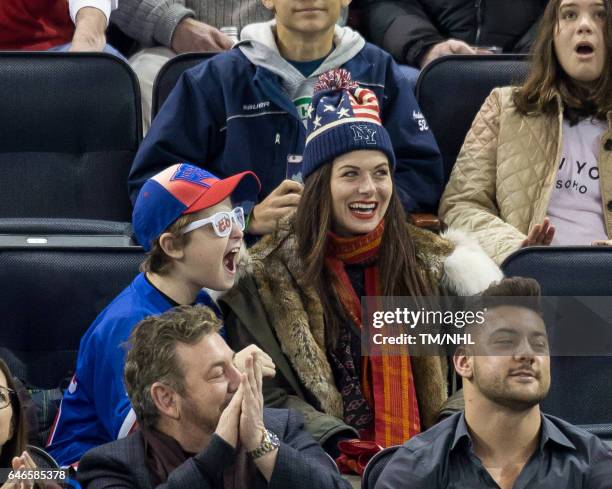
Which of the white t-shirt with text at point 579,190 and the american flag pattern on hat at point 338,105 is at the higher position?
the american flag pattern on hat at point 338,105

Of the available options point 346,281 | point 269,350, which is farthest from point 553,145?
point 269,350

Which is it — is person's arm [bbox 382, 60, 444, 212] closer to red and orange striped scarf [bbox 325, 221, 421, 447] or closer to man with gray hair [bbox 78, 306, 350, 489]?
red and orange striped scarf [bbox 325, 221, 421, 447]

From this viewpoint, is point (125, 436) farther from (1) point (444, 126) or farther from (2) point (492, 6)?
(2) point (492, 6)

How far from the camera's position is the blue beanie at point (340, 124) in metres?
3.99

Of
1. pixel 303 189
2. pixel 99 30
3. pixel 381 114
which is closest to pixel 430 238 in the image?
pixel 303 189

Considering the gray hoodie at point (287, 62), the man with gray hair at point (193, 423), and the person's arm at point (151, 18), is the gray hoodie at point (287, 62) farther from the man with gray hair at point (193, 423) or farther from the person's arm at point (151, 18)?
the man with gray hair at point (193, 423)

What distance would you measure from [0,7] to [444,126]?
1.59 m

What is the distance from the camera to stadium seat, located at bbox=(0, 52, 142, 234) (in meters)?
4.74

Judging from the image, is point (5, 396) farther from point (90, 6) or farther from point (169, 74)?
point (90, 6)

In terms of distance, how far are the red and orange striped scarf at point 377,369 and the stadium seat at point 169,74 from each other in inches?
44.9

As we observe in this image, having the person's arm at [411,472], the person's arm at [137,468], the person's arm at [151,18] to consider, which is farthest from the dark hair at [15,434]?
the person's arm at [151,18]

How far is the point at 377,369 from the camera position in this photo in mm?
3830

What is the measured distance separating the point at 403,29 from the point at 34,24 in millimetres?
1305

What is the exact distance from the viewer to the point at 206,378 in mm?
3340
